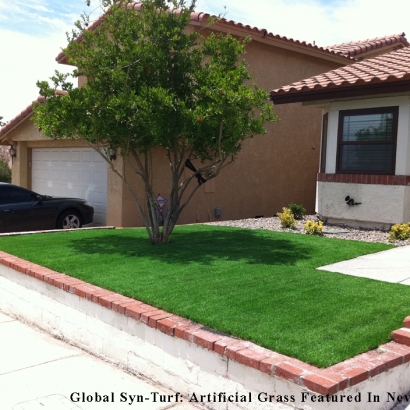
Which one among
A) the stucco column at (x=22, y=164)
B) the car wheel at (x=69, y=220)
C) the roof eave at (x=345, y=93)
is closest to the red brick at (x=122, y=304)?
the roof eave at (x=345, y=93)

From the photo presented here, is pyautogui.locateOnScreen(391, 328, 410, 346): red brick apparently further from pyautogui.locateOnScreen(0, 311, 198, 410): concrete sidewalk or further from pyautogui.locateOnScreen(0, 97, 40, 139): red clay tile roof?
pyautogui.locateOnScreen(0, 97, 40, 139): red clay tile roof

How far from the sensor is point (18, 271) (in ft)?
22.1

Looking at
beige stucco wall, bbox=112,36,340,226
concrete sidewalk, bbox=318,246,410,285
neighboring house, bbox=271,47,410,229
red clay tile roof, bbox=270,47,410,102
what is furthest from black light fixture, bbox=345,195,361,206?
beige stucco wall, bbox=112,36,340,226

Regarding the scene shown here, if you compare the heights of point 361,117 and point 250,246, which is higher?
point 361,117

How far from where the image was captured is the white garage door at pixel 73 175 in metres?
13.8

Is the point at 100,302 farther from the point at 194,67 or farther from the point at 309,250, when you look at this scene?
the point at 194,67

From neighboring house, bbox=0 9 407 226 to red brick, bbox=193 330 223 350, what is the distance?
831 centimetres

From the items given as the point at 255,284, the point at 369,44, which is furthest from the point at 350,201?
the point at 369,44

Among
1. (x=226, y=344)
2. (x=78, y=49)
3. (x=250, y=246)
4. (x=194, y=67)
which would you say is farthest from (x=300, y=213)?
(x=226, y=344)

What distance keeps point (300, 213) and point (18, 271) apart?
6.68m

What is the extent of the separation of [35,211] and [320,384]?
989cm

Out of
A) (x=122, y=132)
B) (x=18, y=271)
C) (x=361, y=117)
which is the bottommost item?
(x=18, y=271)

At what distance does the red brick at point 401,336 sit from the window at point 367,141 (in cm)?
641

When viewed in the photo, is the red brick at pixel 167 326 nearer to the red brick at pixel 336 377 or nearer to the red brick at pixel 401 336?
the red brick at pixel 336 377
